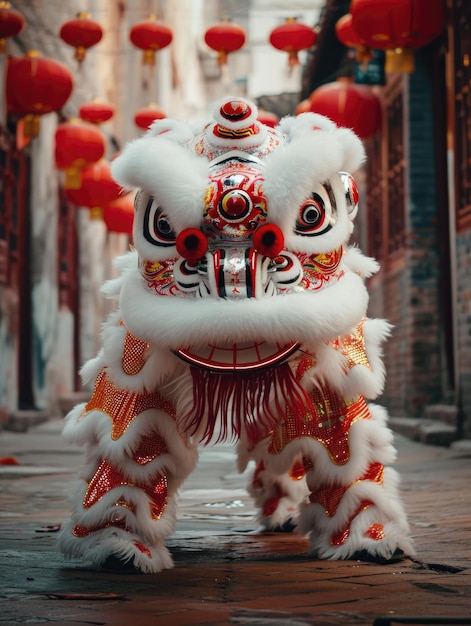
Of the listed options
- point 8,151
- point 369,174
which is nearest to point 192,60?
point 369,174

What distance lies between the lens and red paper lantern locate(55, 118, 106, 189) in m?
11.5

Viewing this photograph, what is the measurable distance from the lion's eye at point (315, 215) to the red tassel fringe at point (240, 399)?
1.30ft

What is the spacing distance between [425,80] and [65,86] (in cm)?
372

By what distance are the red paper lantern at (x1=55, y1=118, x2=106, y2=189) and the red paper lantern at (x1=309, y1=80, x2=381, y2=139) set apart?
92.2 inches

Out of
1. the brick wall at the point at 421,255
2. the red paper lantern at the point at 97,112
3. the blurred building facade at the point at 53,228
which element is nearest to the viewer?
the brick wall at the point at 421,255

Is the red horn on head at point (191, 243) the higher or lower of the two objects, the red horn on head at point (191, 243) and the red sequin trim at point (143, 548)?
the higher

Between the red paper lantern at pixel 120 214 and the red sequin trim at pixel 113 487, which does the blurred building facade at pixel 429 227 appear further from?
the red sequin trim at pixel 113 487

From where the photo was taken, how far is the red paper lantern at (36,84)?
10008 millimetres

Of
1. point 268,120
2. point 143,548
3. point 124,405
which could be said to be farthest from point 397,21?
point 143,548

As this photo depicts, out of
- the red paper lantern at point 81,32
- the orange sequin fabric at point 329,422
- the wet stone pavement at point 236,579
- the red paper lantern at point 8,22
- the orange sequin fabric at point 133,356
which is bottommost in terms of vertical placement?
the wet stone pavement at point 236,579

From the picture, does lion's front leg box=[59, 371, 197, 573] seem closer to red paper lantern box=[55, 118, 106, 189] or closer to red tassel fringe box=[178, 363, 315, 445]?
red tassel fringe box=[178, 363, 315, 445]

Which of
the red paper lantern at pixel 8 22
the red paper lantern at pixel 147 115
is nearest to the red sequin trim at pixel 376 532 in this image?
the red paper lantern at pixel 8 22

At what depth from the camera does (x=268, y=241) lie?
10.5 feet

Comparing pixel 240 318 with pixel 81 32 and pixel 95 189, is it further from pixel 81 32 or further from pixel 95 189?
pixel 95 189
